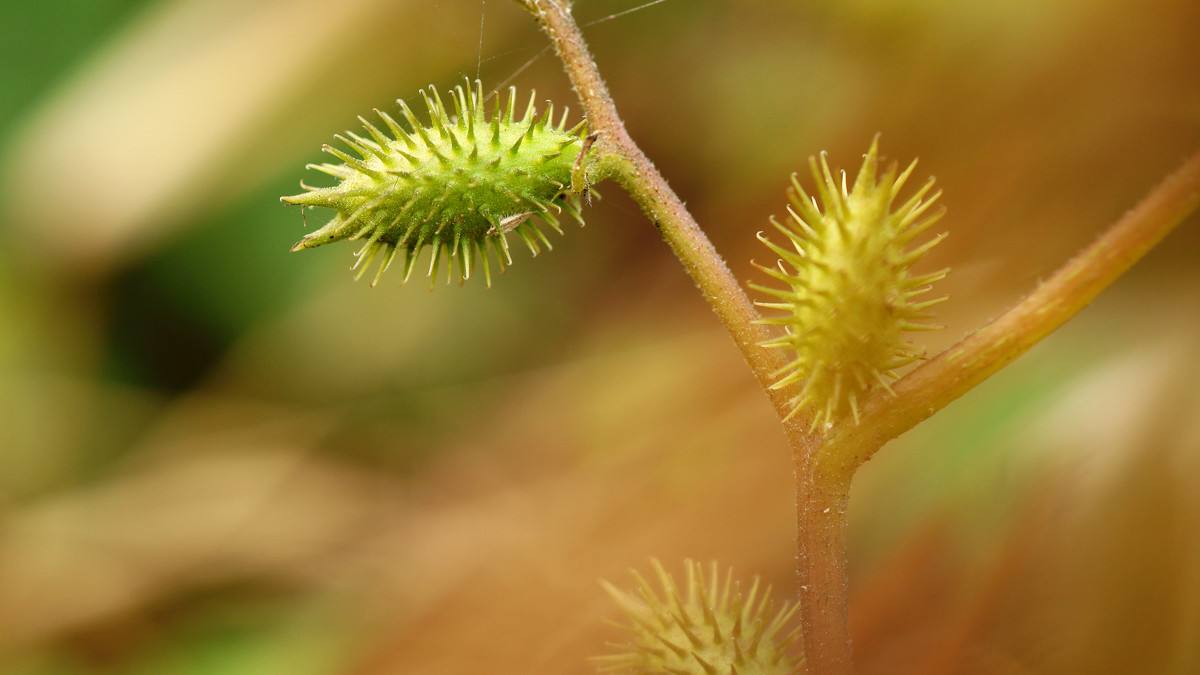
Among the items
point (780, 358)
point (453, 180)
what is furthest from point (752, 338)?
point (453, 180)

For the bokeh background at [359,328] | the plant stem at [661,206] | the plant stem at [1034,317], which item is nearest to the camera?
the plant stem at [1034,317]

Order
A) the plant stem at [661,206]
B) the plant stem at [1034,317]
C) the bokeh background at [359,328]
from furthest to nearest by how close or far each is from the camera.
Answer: the bokeh background at [359,328], the plant stem at [661,206], the plant stem at [1034,317]

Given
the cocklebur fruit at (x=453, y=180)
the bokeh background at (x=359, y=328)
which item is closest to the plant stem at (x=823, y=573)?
the cocklebur fruit at (x=453, y=180)

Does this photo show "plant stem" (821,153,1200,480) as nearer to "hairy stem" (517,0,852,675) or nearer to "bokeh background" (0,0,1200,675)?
"hairy stem" (517,0,852,675)

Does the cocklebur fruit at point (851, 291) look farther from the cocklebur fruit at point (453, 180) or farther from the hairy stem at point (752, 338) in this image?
the cocklebur fruit at point (453, 180)

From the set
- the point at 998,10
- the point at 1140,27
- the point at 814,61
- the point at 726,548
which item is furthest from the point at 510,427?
the point at 1140,27

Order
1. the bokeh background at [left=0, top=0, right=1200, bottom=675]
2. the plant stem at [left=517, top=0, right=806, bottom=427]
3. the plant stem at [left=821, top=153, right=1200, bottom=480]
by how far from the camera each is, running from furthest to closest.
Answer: the bokeh background at [left=0, top=0, right=1200, bottom=675]
the plant stem at [left=517, top=0, right=806, bottom=427]
the plant stem at [left=821, top=153, right=1200, bottom=480]

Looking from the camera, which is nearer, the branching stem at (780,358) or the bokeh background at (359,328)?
the branching stem at (780,358)

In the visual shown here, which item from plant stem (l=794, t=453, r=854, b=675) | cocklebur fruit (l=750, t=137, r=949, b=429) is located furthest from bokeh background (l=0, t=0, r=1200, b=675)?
cocklebur fruit (l=750, t=137, r=949, b=429)
